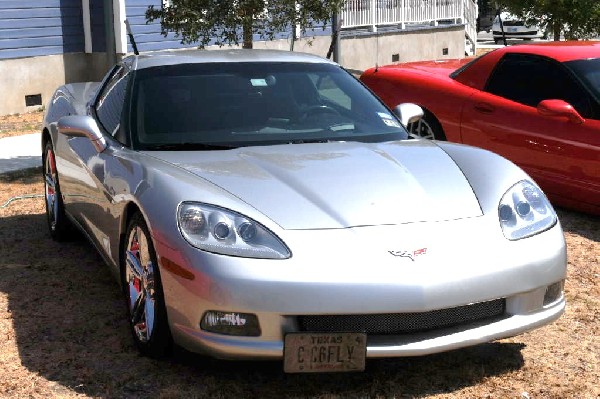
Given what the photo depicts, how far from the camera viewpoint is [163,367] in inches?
177

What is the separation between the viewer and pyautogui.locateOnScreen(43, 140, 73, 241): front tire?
683 cm

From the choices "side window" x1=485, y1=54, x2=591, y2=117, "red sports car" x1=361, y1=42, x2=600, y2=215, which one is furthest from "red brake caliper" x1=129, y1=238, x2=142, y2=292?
"side window" x1=485, y1=54, x2=591, y2=117

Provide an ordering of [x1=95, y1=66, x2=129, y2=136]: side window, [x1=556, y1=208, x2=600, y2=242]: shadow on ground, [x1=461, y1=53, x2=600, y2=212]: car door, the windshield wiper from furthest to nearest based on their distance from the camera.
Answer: [x1=461, y1=53, x2=600, y2=212]: car door
[x1=556, y1=208, x2=600, y2=242]: shadow on ground
[x1=95, y1=66, x2=129, y2=136]: side window
the windshield wiper

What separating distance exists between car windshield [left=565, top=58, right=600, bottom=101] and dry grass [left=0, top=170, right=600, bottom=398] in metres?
2.35

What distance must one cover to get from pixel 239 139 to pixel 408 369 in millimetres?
1477

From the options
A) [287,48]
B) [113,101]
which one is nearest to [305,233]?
[113,101]

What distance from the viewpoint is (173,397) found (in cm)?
417

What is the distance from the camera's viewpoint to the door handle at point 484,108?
8.26 m

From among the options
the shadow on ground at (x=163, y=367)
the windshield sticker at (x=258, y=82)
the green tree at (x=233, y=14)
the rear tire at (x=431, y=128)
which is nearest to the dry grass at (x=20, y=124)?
the green tree at (x=233, y=14)

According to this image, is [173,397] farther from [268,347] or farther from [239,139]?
[239,139]

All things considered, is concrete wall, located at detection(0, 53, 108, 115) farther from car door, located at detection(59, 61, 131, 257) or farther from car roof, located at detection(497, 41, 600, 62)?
car door, located at detection(59, 61, 131, 257)

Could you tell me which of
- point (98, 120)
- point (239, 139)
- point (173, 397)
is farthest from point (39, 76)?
point (173, 397)

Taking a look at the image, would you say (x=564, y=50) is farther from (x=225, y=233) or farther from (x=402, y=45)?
(x=402, y=45)

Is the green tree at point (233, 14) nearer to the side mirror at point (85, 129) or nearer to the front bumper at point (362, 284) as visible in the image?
the side mirror at point (85, 129)
